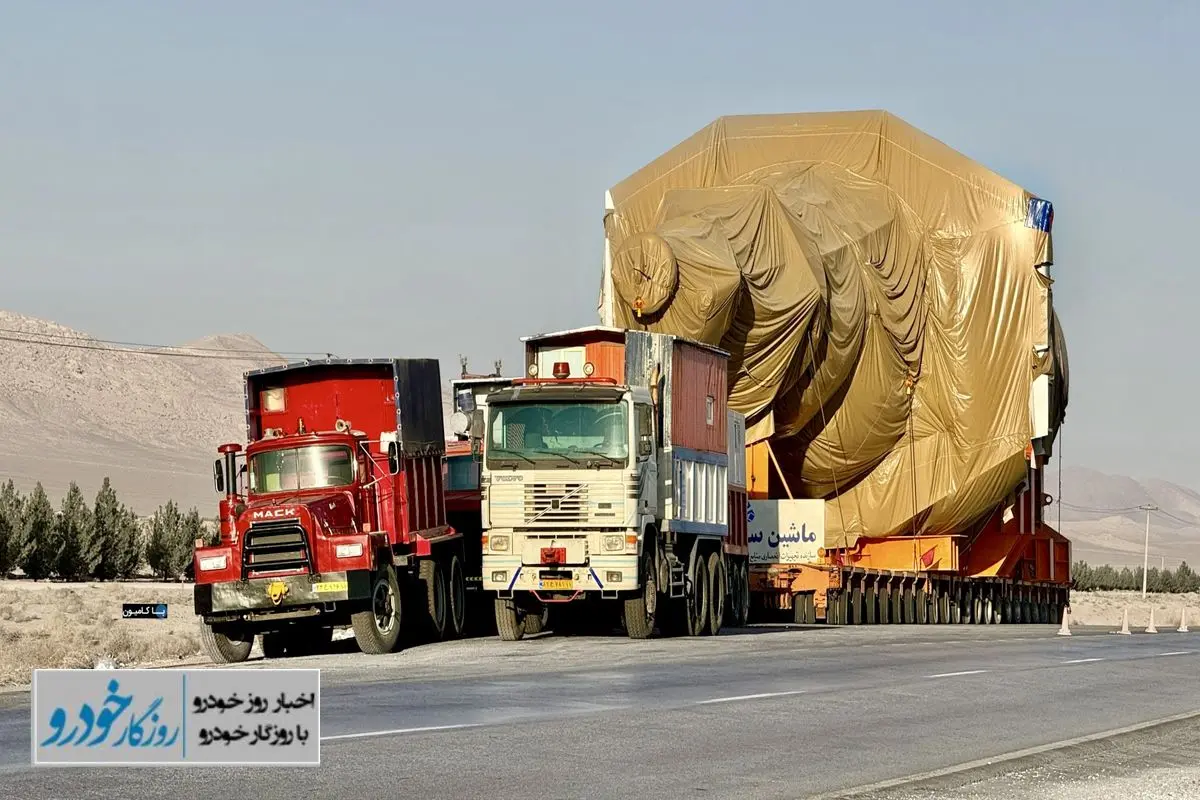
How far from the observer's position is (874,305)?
36.5 m

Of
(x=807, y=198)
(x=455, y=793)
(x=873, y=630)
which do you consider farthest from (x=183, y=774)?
(x=807, y=198)

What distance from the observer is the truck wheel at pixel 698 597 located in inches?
1049

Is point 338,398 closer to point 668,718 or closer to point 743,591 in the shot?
point 743,591

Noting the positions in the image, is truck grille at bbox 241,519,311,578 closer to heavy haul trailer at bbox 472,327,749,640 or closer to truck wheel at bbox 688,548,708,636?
heavy haul trailer at bbox 472,327,749,640

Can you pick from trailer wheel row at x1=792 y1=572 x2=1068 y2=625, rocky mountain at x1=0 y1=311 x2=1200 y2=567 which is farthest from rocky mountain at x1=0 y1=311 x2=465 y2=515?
trailer wheel row at x1=792 y1=572 x2=1068 y2=625

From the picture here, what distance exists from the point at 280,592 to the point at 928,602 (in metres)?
19.7

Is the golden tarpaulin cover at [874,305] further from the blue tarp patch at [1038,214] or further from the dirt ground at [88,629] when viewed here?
the dirt ground at [88,629]

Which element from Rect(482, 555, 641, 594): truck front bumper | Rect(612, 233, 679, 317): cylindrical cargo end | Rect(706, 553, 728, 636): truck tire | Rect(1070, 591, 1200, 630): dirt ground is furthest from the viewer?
Rect(1070, 591, 1200, 630): dirt ground

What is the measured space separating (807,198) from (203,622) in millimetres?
18085

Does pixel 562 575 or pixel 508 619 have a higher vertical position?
pixel 562 575

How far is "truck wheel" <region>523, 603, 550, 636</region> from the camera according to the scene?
26.1 metres

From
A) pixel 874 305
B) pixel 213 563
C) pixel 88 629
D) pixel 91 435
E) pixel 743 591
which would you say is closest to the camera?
pixel 213 563

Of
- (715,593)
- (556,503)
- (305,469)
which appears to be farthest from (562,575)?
(715,593)

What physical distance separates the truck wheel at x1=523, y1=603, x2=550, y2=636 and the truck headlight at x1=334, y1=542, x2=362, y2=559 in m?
4.57
